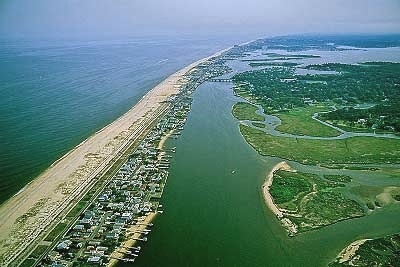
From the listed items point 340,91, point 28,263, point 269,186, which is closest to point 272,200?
point 269,186

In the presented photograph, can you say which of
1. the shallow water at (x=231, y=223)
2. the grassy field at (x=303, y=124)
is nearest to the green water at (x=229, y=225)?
the shallow water at (x=231, y=223)

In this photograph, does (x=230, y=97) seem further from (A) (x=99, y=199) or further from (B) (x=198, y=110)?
(A) (x=99, y=199)

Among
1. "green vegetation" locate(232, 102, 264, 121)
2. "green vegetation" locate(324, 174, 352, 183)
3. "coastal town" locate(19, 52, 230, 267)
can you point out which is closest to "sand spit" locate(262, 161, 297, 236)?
"green vegetation" locate(324, 174, 352, 183)

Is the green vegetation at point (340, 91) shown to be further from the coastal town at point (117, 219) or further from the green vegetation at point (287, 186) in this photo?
the coastal town at point (117, 219)

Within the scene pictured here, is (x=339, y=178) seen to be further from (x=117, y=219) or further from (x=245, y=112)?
(x=245, y=112)

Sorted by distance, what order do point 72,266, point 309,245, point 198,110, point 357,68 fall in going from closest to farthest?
1. point 72,266
2. point 309,245
3. point 198,110
4. point 357,68

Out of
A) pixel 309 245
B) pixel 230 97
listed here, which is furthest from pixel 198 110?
pixel 309 245
